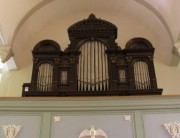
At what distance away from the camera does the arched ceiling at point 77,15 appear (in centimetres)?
934

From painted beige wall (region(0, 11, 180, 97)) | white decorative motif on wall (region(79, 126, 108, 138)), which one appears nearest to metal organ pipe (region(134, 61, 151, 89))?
painted beige wall (region(0, 11, 180, 97))

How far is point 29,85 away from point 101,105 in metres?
2.16

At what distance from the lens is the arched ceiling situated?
9344 millimetres

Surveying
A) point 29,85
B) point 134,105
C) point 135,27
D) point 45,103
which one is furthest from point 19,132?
point 135,27

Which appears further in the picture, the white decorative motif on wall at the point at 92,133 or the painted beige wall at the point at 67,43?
the painted beige wall at the point at 67,43

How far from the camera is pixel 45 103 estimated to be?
23.6 feet

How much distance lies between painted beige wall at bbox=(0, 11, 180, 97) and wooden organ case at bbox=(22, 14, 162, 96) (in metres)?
1.09

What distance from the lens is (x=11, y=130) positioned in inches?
272

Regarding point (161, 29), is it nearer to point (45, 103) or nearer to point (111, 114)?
point (111, 114)

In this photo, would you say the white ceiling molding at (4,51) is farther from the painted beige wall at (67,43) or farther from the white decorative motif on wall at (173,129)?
the white decorative motif on wall at (173,129)

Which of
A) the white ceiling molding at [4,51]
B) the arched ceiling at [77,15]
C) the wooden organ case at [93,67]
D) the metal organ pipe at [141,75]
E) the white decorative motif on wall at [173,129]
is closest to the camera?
the white decorative motif on wall at [173,129]

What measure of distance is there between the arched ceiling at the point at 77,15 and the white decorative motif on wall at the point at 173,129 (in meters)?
3.16

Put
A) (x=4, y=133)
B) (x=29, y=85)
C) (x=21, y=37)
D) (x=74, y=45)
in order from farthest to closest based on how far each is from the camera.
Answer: (x=21, y=37), (x=74, y=45), (x=29, y=85), (x=4, y=133)

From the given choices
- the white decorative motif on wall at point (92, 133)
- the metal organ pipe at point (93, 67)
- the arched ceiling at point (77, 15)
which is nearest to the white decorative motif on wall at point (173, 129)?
the white decorative motif on wall at point (92, 133)
